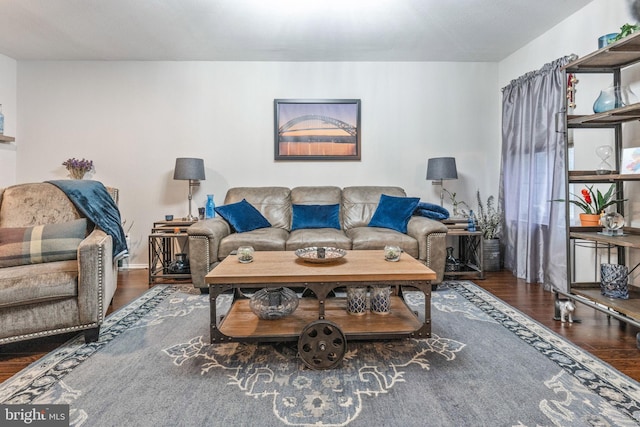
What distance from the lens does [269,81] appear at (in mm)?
4223

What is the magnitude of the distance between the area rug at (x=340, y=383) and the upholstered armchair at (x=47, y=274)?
0.21 meters

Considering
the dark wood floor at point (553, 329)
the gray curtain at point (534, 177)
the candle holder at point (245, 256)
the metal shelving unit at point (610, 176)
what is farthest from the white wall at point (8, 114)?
the gray curtain at point (534, 177)

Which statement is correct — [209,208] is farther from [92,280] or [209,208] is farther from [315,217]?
[92,280]

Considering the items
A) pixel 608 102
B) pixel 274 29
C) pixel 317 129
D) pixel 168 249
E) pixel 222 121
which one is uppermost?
pixel 274 29

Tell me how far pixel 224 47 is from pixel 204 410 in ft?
11.7

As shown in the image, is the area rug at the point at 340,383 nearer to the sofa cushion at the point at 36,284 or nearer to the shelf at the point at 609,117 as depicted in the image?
the sofa cushion at the point at 36,284

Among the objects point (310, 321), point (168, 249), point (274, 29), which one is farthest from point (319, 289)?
point (168, 249)

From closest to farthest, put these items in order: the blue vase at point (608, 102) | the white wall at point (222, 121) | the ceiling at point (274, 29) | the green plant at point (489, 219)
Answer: the blue vase at point (608, 102) < the ceiling at point (274, 29) < the green plant at point (489, 219) < the white wall at point (222, 121)

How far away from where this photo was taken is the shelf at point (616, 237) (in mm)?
2072

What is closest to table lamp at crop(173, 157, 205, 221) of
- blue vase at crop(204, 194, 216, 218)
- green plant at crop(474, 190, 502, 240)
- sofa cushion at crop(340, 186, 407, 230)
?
blue vase at crop(204, 194, 216, 218)

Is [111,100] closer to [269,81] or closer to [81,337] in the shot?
[269,81]

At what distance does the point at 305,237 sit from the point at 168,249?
1835 mm

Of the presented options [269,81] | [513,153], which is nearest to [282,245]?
[269,81]

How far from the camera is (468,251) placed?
4035mm
